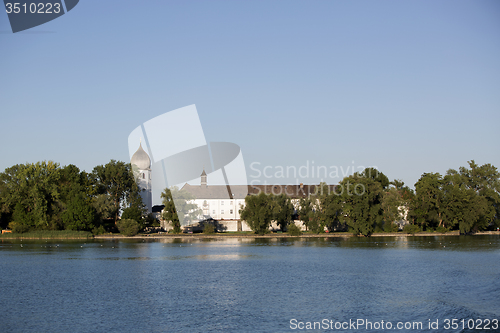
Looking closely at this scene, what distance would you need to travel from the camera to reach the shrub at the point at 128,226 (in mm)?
78250

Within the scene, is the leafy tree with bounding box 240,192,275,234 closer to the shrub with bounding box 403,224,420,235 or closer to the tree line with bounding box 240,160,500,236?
the tree line with bounding box 240,160,500,236

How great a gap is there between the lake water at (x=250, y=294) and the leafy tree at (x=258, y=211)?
3319 centimetres

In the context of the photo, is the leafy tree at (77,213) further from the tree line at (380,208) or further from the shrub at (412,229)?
the shrub at (412,229)

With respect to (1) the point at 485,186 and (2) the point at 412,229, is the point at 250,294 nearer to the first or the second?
(2) the point at 412,229

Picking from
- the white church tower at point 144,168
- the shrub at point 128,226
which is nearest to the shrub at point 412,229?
the shrub at point 128,226

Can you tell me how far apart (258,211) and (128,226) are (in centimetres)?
2241

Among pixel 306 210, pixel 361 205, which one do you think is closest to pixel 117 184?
pixel 306 210

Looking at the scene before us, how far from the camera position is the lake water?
1969 cm

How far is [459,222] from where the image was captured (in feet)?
249

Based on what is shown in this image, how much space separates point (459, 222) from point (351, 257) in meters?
40.1

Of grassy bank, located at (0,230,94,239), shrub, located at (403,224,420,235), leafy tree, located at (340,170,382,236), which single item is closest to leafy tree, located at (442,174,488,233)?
shrub, located at (403,224,420,235)

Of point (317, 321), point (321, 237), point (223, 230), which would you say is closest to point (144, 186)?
point (223, 230)

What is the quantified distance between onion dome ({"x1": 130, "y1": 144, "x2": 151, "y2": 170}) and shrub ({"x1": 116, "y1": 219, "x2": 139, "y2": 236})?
26.6 meters

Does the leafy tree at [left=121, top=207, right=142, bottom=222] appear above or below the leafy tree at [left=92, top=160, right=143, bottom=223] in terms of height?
below
